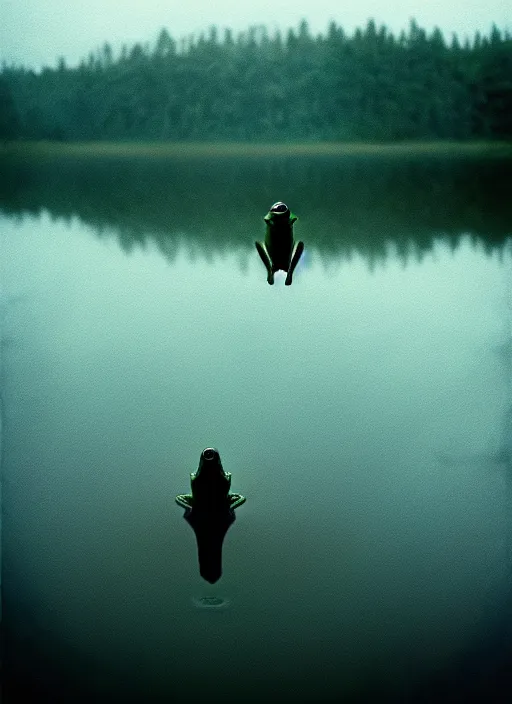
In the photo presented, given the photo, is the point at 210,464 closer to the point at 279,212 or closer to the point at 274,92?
the point at 279,212

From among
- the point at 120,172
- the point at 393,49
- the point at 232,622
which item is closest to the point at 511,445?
the point at 232,622

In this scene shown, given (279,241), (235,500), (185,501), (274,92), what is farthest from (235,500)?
(274,92)

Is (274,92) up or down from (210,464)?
up

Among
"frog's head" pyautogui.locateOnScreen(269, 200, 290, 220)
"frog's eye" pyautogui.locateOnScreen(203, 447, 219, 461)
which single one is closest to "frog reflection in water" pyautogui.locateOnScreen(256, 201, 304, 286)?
"frog's head" pyautogui.locateOnScreen(269, 200, 290, 220)

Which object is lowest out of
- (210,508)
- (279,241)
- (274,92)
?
(210,508)

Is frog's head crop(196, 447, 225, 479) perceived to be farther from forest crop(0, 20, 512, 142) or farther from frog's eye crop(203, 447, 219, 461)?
forest crop(0, 20, 512, 142)

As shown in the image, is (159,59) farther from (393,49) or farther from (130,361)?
(130,361)

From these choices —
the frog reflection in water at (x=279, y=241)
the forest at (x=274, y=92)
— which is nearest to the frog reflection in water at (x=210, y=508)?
the frog reflection in water at (x=279, y=241)
